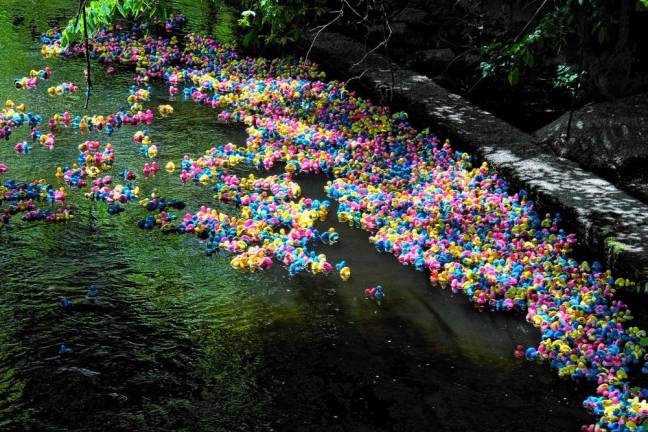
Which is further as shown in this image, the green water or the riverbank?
the riverbank

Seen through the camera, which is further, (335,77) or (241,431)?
(335,77)

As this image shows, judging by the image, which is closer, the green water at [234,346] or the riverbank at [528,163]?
the green water at [234,346]

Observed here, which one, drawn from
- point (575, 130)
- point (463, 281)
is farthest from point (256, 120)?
point (463, 281)

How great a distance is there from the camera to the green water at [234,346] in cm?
303

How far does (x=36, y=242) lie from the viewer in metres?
4.22

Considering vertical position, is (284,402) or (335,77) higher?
(335,77)

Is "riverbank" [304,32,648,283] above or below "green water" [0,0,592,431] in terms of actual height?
above

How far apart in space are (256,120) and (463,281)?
296 cm

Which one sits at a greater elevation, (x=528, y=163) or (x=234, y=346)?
(x=528, y=163)

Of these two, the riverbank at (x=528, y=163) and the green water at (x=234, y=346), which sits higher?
the riverbank at (x=528, y=163)

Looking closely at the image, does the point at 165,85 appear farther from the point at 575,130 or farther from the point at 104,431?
the point at 104,431

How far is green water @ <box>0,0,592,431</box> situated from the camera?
3029mm

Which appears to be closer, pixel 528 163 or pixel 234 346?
pixel 234 346

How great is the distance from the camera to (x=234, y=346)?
3449mm
